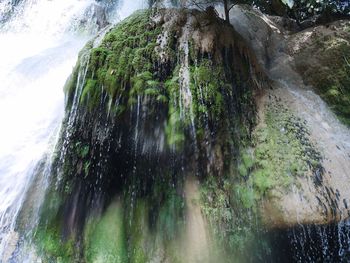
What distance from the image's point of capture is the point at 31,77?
8211 millimetres

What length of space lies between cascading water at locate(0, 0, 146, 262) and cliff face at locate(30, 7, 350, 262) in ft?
2.01

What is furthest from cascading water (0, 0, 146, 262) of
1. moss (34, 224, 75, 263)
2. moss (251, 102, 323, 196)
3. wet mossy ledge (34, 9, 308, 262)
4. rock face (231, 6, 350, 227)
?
rock face (231, 6, 350, 227)

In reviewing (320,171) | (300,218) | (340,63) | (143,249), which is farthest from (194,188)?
(340,63)

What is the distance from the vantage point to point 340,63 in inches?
Result: 280

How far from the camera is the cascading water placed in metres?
5.51

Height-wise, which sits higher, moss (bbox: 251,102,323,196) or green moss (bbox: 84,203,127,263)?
moss (bbox: 251,102,323,196)

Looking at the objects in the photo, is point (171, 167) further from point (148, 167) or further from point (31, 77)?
point (31, 77)

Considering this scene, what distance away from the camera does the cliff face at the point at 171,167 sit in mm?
4980

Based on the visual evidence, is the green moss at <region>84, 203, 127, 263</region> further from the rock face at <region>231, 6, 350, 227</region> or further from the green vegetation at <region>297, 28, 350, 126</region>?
the green vegetation at <region>297, 28, 350, 126</region>

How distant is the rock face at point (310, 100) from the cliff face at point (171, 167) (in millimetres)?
33

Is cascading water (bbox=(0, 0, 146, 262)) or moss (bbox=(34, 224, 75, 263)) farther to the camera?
cascading water (bbox=(0, 0, 146, 262))

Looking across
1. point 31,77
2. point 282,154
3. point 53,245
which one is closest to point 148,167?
point 53,245

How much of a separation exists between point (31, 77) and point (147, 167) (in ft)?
16.3

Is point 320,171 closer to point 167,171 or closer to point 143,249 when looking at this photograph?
point 167,171
